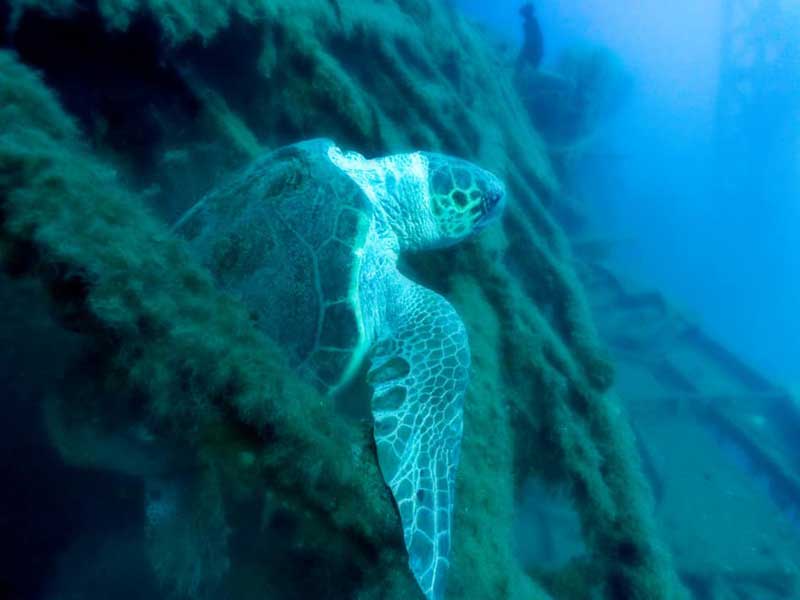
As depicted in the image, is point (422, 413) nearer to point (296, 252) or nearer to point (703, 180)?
point (296, 252)

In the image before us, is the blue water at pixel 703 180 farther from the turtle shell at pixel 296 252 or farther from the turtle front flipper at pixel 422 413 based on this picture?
the turtle shell at pixel 296 252

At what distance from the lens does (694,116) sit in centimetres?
5962

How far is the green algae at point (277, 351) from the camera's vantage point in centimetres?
115

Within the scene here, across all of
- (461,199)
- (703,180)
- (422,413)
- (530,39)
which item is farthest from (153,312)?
(703,180)

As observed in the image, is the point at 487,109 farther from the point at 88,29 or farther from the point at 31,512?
the point at 31,512

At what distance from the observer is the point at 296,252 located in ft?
7.84

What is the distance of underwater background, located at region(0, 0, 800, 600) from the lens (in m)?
1.20

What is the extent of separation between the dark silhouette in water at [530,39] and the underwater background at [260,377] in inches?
142

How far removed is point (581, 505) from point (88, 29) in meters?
3.74

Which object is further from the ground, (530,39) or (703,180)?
(530,39)

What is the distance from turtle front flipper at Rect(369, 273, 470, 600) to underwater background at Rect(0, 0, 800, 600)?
0.09m

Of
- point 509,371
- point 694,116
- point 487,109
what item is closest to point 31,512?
point 509,371

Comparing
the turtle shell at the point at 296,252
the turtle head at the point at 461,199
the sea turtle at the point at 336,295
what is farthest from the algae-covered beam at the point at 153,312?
the turtle head at the point at 461,199

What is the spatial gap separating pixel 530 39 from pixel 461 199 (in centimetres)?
932
